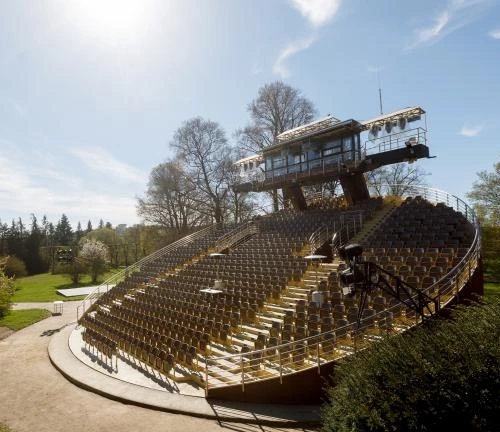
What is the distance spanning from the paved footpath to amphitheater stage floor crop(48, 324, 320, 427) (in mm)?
168

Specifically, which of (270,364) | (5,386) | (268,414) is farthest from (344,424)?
(5,386)

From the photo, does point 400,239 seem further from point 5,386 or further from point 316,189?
point 316,189

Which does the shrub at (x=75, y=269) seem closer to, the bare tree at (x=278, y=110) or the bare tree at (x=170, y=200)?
the bare tree at (x=170, y=200)

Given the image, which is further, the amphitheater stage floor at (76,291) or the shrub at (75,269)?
the shrub at (75,269)

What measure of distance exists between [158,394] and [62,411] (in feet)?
8.17

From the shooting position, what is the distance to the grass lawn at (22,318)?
1997 cm

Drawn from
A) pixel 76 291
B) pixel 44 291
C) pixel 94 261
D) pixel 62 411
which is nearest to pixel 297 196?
pixel 62 411

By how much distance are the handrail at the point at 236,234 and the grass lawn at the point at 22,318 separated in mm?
11641

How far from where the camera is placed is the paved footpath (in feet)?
27.6

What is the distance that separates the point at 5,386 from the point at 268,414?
8.75 m

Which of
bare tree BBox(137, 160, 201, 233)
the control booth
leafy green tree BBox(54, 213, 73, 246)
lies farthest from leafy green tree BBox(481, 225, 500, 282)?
leafy green tree BBox(54, 213, 73, 246)

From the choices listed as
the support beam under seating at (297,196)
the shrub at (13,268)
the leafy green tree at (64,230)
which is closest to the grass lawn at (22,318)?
the support beam under seating at (297,196)

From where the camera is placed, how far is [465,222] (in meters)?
15.5

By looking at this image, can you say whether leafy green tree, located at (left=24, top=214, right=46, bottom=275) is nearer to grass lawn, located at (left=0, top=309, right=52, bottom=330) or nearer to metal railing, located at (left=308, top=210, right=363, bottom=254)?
grass lawn, located at (left=0, top=309, right=52, bottom=330)
